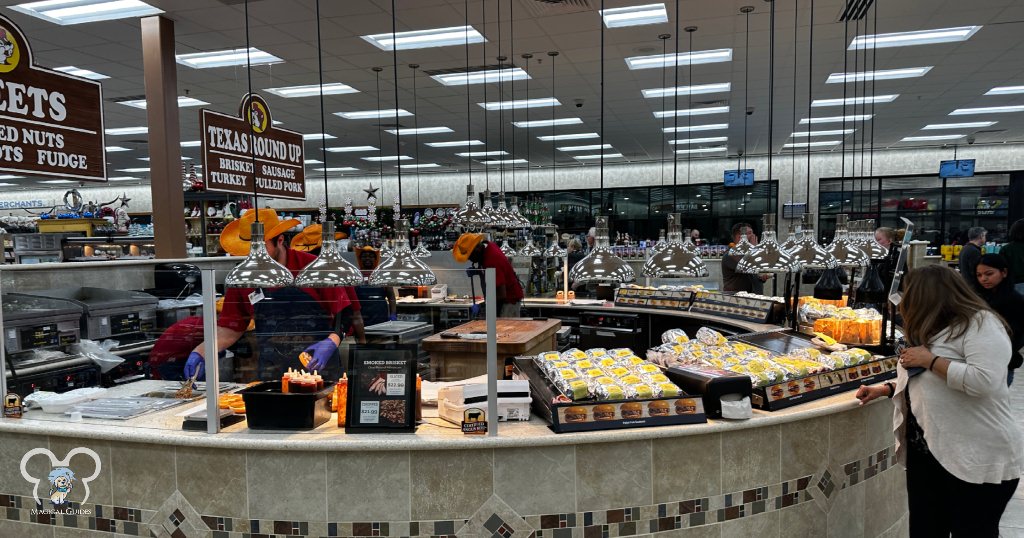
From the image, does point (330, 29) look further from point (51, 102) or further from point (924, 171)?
point (924, 171)

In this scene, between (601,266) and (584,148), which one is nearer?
(601,266)

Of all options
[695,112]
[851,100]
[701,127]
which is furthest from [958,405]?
[701,127]

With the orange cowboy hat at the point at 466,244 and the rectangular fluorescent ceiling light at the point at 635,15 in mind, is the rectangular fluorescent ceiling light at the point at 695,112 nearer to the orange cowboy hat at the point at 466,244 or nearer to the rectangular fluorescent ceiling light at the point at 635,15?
the rectangular fluorescent ceiling light at the point at 635,15

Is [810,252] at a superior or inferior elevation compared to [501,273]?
superior

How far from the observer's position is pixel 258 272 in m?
2.76

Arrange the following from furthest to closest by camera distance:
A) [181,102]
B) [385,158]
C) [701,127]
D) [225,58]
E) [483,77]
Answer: [385,158] → [701,127] → [181,102] → [483,77] → [225,58]

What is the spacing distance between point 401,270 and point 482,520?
44.3 inches

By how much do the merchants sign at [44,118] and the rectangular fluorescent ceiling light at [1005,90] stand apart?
1102cm

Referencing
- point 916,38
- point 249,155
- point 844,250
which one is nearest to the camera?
point 844,250

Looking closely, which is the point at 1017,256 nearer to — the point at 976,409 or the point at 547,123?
the point at 976,409

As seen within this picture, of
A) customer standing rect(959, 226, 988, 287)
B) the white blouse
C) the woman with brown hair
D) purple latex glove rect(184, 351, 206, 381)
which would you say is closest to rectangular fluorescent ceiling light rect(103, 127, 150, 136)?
purple latex glove rect(184, 351, 206, 381)

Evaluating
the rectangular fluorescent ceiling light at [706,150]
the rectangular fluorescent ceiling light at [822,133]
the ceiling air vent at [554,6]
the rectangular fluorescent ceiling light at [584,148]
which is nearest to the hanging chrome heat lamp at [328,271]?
the ceiling air vent at [554,6]

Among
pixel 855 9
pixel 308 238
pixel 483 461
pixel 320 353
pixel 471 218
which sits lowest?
pixel 483 461

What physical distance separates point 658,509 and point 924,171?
17028 millimetres
